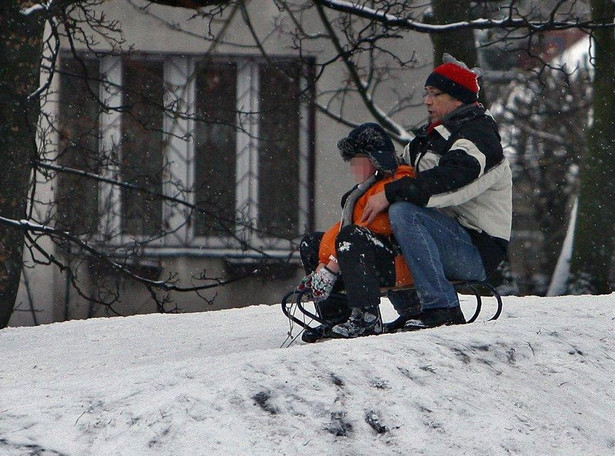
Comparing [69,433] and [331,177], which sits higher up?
[331,177]

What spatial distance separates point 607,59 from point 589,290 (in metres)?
2.06

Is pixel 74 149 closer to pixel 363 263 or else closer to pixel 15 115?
pixel 15 115

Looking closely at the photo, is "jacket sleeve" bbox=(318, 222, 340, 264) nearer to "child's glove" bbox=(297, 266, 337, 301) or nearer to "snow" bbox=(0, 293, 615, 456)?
"child's glove" bbox=(297, 266, 337, 301)

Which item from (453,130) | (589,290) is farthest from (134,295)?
(453,130)

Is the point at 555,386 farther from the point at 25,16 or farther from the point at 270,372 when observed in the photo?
the point at 25,16

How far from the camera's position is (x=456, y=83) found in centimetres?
532

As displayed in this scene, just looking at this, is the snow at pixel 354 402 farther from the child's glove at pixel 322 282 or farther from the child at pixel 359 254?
the child's glove at pixel 322 282

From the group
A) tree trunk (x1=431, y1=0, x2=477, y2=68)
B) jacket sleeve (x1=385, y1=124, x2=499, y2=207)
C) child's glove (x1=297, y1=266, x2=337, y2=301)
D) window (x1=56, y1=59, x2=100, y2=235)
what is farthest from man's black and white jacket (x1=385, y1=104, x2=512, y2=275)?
window (x1=56, y1=59, x2=100, y2=235)

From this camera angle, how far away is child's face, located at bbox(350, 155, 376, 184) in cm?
529

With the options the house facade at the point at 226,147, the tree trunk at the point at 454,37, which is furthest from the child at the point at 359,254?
the house facade at the point at 226,147

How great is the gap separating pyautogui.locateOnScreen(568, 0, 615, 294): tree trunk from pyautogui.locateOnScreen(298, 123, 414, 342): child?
508 cm

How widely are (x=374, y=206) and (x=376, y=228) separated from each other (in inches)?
5.1

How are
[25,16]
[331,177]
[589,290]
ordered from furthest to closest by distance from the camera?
1. [331,177]
2. [589,290]
3. [25,16]

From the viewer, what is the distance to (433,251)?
5.11 meters
